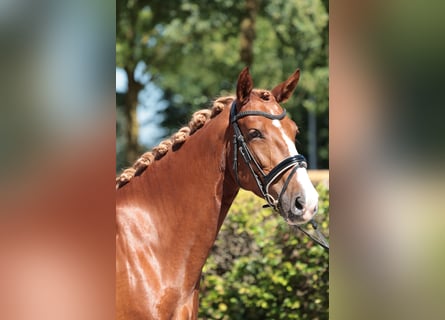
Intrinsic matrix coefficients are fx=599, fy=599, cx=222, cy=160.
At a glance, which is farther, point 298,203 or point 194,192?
point 194,192

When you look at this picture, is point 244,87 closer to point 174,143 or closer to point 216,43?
point 174,143

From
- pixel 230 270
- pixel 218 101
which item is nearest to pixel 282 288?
pixel 230 270

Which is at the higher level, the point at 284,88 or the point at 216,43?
the point at 284,88

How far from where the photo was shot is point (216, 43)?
902 cm

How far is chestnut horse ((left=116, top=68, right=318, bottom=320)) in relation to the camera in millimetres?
2400

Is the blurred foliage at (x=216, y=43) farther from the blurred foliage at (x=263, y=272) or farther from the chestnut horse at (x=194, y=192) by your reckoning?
the chestnut horse at (x=194, y=192)

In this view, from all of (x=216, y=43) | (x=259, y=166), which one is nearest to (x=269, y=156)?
(x=259, y=166)

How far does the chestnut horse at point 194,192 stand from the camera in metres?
2.40

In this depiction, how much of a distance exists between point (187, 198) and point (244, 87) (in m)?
0.53

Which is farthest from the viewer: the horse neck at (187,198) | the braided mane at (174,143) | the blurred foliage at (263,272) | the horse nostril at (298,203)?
the blurred foliage at (263,272)

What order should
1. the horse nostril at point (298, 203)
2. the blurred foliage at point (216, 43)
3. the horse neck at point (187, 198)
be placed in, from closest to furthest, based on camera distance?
the horse nostril at point (298, 203) → the horse neck at point (187, 198) → the blurred foliage at point (216, 43)

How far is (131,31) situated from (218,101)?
570 cm

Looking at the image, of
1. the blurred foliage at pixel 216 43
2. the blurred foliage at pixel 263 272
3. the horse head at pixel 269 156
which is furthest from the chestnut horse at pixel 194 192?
the blurred foliage at pixel 216 43
